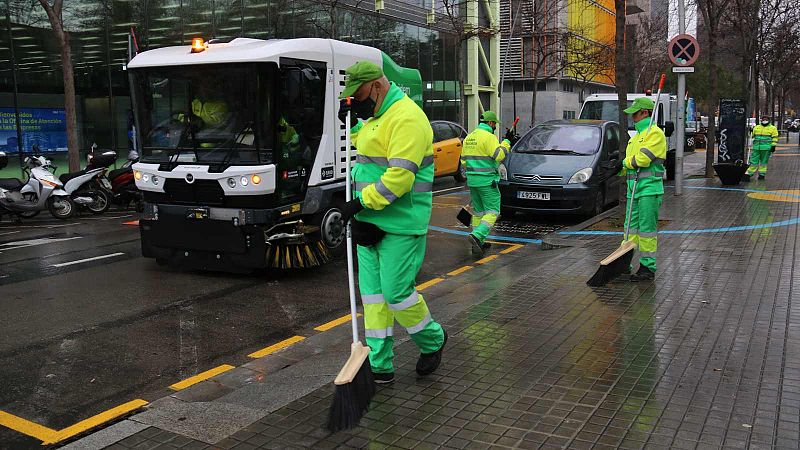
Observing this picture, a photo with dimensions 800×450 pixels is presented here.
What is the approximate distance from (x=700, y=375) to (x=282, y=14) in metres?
22.7

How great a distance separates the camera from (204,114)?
8023 millimetres

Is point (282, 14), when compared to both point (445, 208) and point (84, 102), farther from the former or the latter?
point (445, 208)

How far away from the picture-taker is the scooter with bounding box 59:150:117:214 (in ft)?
45.1

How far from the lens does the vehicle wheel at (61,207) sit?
13.4 m

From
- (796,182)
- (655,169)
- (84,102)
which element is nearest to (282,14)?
(84,102)

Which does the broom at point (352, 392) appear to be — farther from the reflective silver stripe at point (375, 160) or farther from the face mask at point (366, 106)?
the face mask at point (366, 106)

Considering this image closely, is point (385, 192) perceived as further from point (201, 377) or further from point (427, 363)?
point (201, 377)

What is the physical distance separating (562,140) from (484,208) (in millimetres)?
4148

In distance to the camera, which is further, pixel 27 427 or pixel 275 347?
pixel 275 347

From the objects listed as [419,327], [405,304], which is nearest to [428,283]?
[419,327]

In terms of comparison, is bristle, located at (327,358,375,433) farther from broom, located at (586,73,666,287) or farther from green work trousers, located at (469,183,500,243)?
green work trousers, located at (469,183,500,243)

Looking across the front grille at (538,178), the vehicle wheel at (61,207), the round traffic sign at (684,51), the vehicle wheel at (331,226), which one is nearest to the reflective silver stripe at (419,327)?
the vehicle wheel at (331,226)

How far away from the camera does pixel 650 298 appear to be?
676 centimetres

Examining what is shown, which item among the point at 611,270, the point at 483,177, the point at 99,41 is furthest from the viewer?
the point at 99,41
